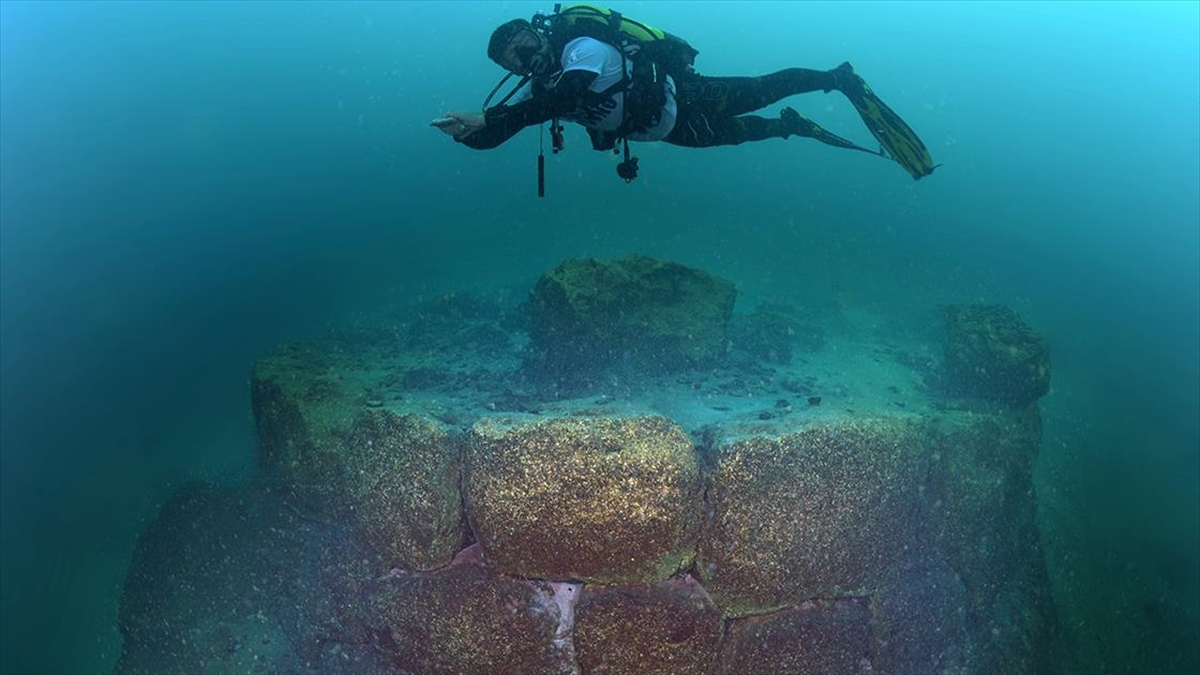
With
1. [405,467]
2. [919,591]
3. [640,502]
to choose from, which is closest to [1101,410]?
[919,591]

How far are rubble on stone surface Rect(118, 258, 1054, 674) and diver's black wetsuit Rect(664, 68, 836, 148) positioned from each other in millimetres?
3249

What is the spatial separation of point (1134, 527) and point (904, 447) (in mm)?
8970

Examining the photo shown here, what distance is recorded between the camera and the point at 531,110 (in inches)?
208

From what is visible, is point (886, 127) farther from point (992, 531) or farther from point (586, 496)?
point (586, 496)

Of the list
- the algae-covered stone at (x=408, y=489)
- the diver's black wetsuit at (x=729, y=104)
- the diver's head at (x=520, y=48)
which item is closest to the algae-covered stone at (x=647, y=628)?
the algae-covered stone at (x=408, y=489)

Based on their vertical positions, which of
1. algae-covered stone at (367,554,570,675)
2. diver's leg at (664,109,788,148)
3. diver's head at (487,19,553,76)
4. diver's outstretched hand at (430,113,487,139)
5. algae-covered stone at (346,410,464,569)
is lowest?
algae-covered stone at (367,554,570,675)

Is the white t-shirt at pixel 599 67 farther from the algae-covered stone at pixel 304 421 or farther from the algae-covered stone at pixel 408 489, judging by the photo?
the algae-covered stone at pixel 304 421

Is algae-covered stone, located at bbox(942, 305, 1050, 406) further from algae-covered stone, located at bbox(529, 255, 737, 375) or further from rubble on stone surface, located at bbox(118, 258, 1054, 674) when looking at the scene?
algae-covered stone, located at bbox(529, 255, 737, 375)

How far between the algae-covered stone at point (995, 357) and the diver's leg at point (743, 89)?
198 inches

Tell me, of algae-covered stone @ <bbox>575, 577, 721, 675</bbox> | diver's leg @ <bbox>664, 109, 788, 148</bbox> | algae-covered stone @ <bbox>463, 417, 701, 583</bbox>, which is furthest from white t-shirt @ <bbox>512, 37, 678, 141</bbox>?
algae-covered stone @ <bbox>575, 577, 721, 675</bbox>

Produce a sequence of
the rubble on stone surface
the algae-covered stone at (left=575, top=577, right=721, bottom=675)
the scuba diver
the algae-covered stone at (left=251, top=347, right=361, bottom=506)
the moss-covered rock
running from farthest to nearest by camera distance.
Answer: the algae-covered stone at (left=251, top=347, right=361, bottom=506) < the moss-covered rock < the scuba diver < the algae-covered stone at (left=575, top=577, right=721, bottom=675) < the rubble on stone surface

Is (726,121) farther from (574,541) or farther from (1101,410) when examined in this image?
(1101,410)

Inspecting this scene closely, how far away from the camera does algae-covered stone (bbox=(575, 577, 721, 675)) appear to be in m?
5.25

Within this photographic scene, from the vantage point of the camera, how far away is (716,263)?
98.3 feet
